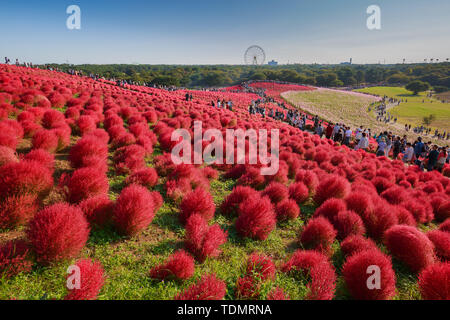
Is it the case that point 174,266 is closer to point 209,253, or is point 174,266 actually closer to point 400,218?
point 209,253

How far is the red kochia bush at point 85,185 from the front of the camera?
3621mm

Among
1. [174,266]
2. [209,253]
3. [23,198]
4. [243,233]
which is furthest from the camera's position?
[243,233]

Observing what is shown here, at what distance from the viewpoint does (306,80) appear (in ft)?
338

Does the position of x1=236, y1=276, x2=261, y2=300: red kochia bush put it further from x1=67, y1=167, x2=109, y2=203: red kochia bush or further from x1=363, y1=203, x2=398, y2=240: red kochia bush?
x1=363, y1=203, x2=398, y2=240: red kochia bush

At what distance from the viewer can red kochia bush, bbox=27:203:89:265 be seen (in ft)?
8.32

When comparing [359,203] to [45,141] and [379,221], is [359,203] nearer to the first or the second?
[379,221]

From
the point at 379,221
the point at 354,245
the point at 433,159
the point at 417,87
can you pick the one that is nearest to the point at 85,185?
the point at 354,245

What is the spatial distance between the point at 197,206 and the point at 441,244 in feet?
15.6

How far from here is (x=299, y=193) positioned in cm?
588

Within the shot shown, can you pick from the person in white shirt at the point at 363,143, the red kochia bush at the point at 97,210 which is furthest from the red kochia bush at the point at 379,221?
the person in white shirt at the point at 363,143

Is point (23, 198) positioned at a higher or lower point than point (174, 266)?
higher

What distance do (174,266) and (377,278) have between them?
275 cm

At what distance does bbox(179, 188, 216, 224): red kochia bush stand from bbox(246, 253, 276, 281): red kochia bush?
141cm
